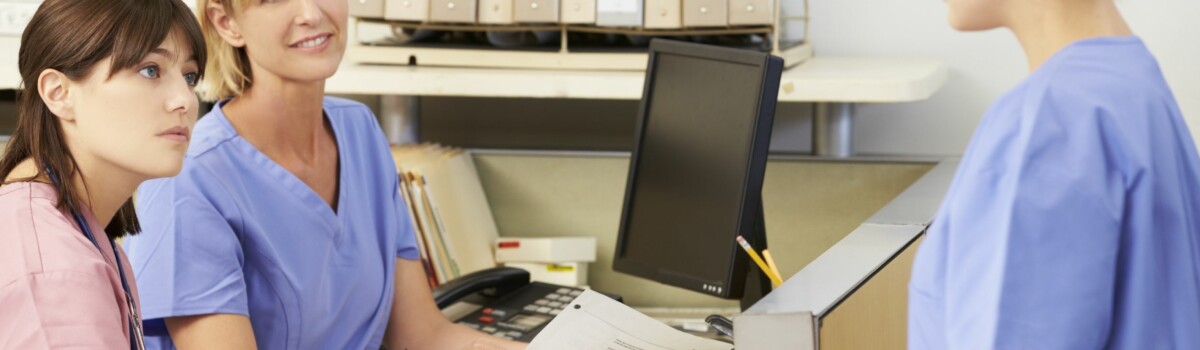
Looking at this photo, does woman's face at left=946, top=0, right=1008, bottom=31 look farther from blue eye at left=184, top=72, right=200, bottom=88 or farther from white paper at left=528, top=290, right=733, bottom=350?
blue eye at left=184, top=72, right=200, bottom=88

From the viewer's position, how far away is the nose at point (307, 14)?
149cm

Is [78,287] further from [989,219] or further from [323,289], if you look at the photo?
[989,219]

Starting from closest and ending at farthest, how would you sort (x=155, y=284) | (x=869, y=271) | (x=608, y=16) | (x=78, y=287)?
(x=78, y=287)
(x=869, y=271)
(x=155, y=284)
(x=608, y=16)

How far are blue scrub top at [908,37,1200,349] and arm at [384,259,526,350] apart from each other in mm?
969

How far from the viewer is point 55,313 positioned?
0.94 meters

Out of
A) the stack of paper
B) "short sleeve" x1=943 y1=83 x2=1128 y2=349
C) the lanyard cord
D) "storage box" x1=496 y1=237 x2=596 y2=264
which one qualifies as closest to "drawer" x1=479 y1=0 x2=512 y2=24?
the stack of paper

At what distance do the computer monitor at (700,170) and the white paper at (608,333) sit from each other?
249mm

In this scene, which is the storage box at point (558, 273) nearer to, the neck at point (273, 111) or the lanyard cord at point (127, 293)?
the neck at point (273, 111)

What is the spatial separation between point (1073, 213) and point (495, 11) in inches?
57.1

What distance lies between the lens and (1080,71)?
765mm

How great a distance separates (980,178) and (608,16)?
1.33 m

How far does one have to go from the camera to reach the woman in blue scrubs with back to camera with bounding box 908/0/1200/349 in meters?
0.73

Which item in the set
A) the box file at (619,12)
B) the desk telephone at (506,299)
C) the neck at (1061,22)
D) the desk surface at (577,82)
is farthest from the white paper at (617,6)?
the neck at (1061,22)

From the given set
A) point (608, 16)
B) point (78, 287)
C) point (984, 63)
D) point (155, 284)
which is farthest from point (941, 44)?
point (78, 287)
